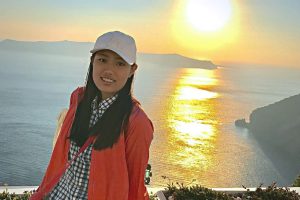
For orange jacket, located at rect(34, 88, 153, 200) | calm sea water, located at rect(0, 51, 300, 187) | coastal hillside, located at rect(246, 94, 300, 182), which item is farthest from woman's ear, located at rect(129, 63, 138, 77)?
coastal hillside, located at rect(246, 94, 300, 182)

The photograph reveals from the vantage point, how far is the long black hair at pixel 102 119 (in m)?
1.20

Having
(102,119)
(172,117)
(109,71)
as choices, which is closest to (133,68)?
(109,71)

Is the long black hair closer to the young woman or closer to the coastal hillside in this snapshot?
the young woman

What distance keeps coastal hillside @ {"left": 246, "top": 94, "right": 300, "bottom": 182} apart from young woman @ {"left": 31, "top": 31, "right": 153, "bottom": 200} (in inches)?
1566

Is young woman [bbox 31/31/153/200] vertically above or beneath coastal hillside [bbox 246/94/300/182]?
beneath

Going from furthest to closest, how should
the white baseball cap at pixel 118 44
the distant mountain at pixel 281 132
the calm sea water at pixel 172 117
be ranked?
1. the distant mountain at pixel 281 132
2. the calm sea water at pixel 172 117
3. the white baseball cap at pixel 118 44

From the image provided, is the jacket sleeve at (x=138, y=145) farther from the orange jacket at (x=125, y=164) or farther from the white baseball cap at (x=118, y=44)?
the white baseball cap at (x=118, y=44)

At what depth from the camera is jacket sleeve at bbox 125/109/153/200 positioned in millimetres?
1167

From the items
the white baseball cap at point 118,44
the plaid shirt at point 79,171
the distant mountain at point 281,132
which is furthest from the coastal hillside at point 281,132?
the white baseball cap at point 118,44

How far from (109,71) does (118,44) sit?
10 centimetres

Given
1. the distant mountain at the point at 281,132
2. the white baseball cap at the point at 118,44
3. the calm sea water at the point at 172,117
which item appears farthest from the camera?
the distant mountain at the point at 281,132

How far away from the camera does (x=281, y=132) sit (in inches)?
1853

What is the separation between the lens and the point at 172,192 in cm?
343

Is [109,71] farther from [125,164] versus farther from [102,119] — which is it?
[125,164]
